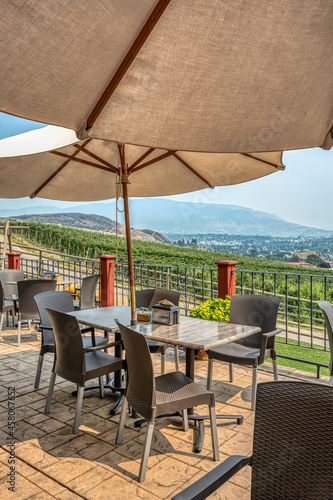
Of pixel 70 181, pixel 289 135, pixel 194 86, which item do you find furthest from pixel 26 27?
pixel 70 181

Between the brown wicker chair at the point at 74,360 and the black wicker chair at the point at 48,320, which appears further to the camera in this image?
the black wicker chair at the point at 48,320

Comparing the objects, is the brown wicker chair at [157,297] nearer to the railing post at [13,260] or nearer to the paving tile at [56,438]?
the paving tile at [56,438]

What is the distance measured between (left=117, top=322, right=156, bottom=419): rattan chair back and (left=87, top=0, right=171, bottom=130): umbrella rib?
124 cm

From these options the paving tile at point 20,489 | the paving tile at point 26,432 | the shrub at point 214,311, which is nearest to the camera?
the paving tile at point 20,489

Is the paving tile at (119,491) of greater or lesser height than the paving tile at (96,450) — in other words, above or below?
below

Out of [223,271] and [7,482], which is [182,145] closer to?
[7,482]

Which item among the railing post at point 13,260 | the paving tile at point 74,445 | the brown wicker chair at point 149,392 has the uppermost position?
the railing post at point 13,260

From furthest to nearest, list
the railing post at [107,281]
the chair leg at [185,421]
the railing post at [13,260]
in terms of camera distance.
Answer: the railing post at [13,260] < the railing post at [107,281] < the chair leg at [185,421]

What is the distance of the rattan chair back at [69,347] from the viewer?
110 inches

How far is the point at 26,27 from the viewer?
1.56 m

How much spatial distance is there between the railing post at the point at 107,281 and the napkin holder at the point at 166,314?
354 cm

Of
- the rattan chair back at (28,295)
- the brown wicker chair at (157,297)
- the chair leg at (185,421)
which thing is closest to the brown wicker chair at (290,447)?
the chair leg at (185,421)

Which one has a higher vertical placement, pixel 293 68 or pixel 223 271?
pixel 293 68

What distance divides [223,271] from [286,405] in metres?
3.71
